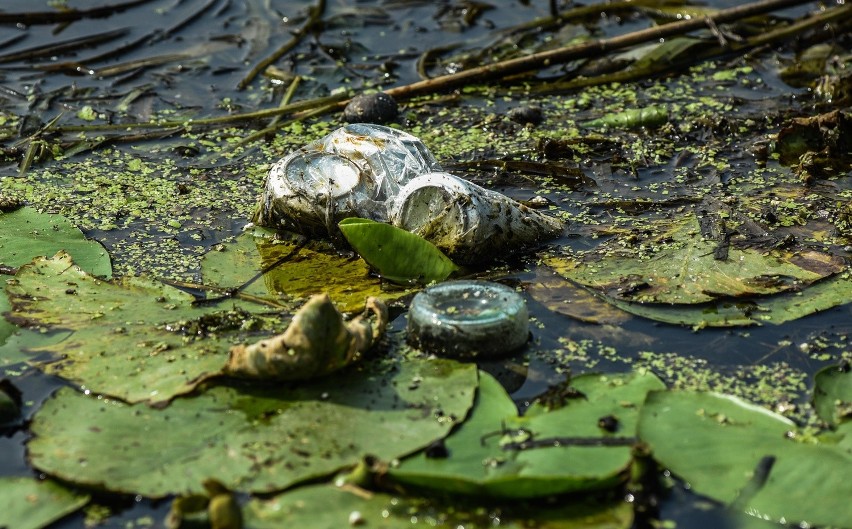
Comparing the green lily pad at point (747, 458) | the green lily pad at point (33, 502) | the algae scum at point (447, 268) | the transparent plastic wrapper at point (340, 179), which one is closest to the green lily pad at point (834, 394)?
the algae scum at point (447, 268)

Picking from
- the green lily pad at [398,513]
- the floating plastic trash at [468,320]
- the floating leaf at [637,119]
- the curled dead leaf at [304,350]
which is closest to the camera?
the green lily pad at [398,513]

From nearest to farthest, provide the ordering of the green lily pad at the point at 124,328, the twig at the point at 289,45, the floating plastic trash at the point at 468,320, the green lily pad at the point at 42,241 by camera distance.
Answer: the green lily pad at the point at 124,328 → the floating plastic trash at the point at 468,320 → the green lily pad at the point at 42,241 → the twig at the point at 289,45

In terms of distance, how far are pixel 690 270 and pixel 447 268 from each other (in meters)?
0.70

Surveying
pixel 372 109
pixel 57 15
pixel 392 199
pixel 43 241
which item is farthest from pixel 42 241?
pixel 57 15

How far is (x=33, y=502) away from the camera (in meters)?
2.20

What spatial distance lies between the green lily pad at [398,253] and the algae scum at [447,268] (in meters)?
0.04

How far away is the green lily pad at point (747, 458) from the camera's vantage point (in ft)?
7.04

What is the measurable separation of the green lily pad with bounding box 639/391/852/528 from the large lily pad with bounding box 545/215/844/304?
0.56 metres

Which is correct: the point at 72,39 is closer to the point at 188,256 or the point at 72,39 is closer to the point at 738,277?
the point at 188,256

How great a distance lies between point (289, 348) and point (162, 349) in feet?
1.36

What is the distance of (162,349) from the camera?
2.67 meters

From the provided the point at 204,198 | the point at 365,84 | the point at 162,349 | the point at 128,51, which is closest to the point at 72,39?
the point at 128,51

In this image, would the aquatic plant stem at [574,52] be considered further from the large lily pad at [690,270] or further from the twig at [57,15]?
the twig at [57,15]

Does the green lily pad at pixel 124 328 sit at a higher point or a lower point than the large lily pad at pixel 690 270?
lower
